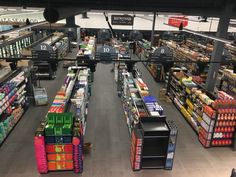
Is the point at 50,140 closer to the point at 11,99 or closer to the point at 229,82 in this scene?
the point at 11,99

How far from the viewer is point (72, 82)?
9.50 meters

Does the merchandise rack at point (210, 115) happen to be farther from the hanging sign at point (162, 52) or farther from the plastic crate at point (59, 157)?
the plastic crate at point (59, 157)

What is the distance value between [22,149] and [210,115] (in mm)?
7191

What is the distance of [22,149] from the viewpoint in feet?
26.2

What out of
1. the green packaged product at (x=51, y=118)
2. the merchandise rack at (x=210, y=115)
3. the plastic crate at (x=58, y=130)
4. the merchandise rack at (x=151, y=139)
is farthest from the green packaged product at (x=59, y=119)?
the merchandise rack at (x=210, y=115)

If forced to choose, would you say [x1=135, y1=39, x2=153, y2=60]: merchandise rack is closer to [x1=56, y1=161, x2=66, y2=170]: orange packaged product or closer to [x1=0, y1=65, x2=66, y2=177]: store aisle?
[x1=0, y1=65, x2=66, y2=177]: store aisle

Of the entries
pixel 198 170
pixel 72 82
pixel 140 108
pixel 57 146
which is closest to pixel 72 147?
pixel 57 146

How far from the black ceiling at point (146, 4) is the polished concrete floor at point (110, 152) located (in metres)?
5.08

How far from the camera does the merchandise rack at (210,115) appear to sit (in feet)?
26.0

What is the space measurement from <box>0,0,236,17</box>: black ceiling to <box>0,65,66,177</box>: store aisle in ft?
16.7

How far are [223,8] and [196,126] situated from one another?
5.01 metres

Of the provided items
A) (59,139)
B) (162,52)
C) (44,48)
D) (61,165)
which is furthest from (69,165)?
(162,52)

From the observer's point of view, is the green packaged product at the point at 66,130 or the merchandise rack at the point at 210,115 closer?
the green packaged product at the point at 66,130

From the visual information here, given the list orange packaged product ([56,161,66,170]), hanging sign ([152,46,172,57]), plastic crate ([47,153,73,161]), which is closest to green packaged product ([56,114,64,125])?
plastic crate ([47,153,73,161])
